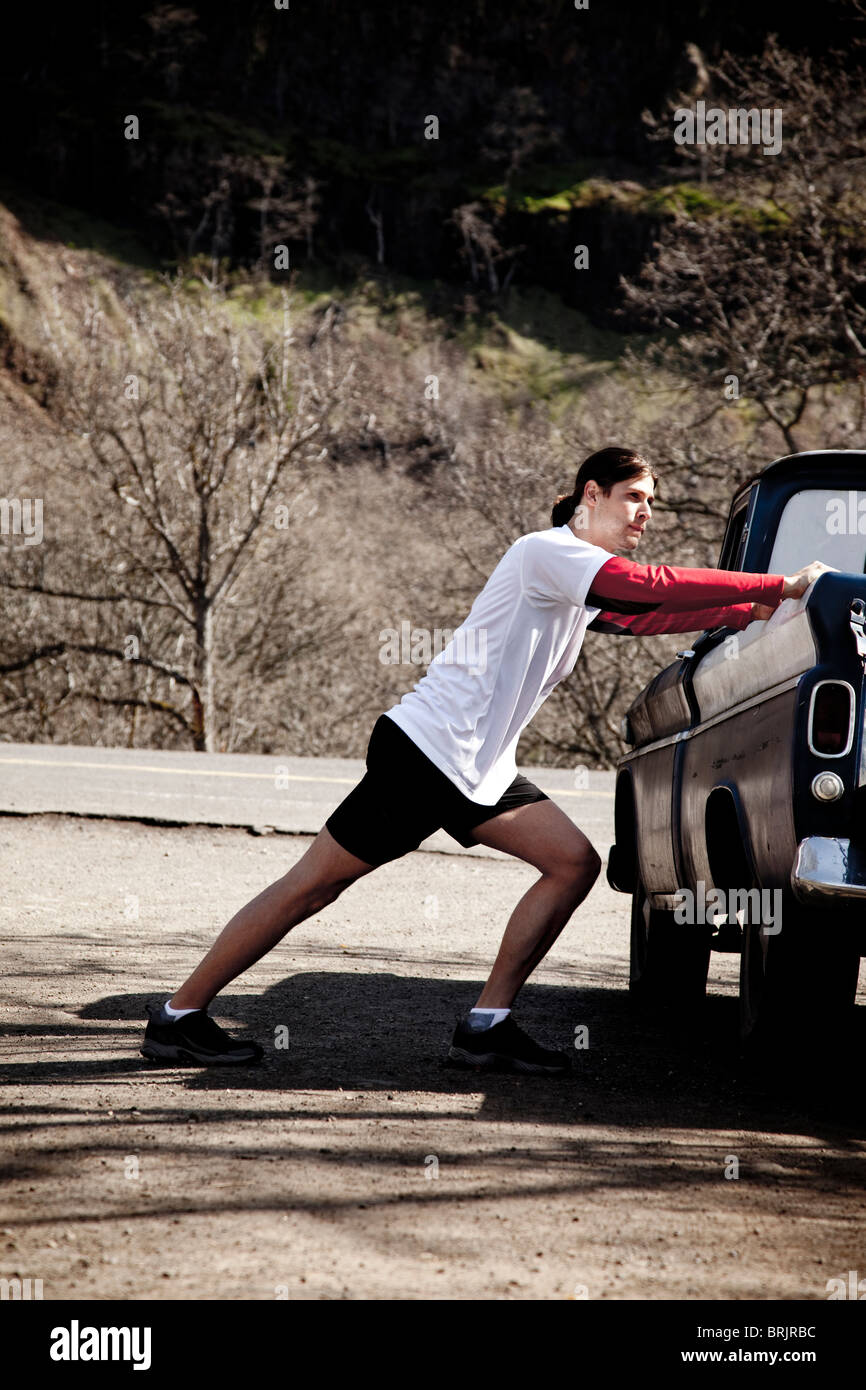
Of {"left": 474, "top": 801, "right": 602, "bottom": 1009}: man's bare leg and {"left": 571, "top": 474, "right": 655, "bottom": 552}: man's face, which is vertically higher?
{"left": 571, "top": 474, "right": 655, "bottom": 552}: man's face

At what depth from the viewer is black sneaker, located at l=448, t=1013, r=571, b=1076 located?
4547mm

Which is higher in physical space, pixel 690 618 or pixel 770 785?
pixel 690 618

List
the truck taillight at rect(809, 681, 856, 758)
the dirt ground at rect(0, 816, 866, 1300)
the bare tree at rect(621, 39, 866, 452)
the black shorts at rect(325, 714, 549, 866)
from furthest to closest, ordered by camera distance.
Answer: the bare tree at rect(621, 39, 866, 452) < the black shorts at rect(325, 714, 549, 866) < the truck taillight at rect(809, 681, 856, 758) < the dirt ground at rect(0, 816, 866, 1300)

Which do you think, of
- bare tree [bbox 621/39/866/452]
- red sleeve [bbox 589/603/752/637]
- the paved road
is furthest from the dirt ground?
bare tree [bbox 621/39/866/452]

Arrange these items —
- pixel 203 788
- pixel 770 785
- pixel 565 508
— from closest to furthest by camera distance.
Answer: pixel 770 785 < pixel 565 508 < pixel 203 788

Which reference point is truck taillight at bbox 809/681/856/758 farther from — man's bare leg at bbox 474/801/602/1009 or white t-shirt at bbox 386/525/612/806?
man's bare leg at bbox 474/801/602/1009

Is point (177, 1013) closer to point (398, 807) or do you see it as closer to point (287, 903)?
point (287, 903)

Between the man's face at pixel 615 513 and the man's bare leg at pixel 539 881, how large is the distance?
2.93 ft

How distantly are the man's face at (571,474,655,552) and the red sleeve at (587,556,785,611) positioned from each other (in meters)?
0.37

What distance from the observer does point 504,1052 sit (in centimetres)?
456

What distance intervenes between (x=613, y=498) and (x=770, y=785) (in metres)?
1.10

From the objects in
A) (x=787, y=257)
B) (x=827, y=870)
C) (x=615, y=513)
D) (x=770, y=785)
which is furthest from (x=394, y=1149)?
(x=787, y=257)

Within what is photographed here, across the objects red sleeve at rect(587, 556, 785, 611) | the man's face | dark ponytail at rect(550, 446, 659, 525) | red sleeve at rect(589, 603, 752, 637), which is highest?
dark ponytail at rect(550, 446, 659, 525)

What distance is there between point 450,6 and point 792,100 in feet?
234
